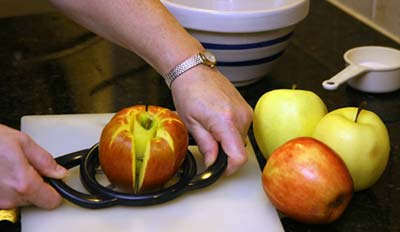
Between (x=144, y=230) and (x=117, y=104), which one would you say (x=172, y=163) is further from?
(x=117, y=104)

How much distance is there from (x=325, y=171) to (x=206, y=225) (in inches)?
5.6

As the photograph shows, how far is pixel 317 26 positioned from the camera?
4.31 ft

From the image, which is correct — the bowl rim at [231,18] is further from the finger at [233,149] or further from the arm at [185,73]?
the finger at [233,149]

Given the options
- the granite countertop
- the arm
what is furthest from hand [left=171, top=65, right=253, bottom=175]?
the granite countertop

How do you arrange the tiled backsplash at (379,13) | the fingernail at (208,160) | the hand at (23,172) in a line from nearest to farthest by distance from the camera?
the hand at (23,172) < the fingernail at (208,160) < the tiled backsplash at (379,13)

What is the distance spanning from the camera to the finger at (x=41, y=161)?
0.71 meters

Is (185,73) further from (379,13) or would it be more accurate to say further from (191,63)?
(379,13)

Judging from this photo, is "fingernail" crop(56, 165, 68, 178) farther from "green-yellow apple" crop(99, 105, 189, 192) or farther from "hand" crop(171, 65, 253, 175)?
"hand" crop(171, 65, 253, 175)

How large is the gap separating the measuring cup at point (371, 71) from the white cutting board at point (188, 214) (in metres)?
0.26

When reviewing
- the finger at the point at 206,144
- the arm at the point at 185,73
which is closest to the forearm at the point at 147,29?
the arm at the point at 185,73

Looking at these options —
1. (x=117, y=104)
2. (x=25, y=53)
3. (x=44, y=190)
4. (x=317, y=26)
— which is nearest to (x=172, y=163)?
(x=44, y=190)

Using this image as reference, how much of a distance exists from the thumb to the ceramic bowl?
1.08 feet

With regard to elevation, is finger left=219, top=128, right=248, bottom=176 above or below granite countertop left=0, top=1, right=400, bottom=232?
above

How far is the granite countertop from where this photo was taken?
1001 mm
